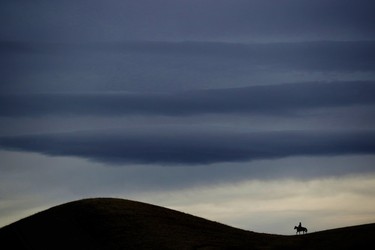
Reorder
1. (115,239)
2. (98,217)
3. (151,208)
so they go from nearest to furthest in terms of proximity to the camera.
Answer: (115,239) → (98,217) → (151,208)

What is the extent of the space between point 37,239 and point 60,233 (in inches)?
88.7

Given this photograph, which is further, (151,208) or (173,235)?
(151,208)

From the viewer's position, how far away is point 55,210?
77125 mm

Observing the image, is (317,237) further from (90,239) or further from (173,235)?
(90,239)

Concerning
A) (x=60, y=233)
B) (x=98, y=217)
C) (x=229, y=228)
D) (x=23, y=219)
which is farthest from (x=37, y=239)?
(x=229, y=228)

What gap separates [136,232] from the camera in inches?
2574

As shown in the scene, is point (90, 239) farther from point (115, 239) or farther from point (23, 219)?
point (23, 219)

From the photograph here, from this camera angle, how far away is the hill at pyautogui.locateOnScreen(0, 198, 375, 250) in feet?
203

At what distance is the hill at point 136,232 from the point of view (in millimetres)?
61844

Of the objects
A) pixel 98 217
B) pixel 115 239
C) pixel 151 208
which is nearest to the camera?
pixel 115 239

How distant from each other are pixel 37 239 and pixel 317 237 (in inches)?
1024

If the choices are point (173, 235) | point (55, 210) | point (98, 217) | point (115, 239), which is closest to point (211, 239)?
point (173, 235)

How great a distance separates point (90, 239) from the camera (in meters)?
64.8

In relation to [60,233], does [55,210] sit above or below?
above
